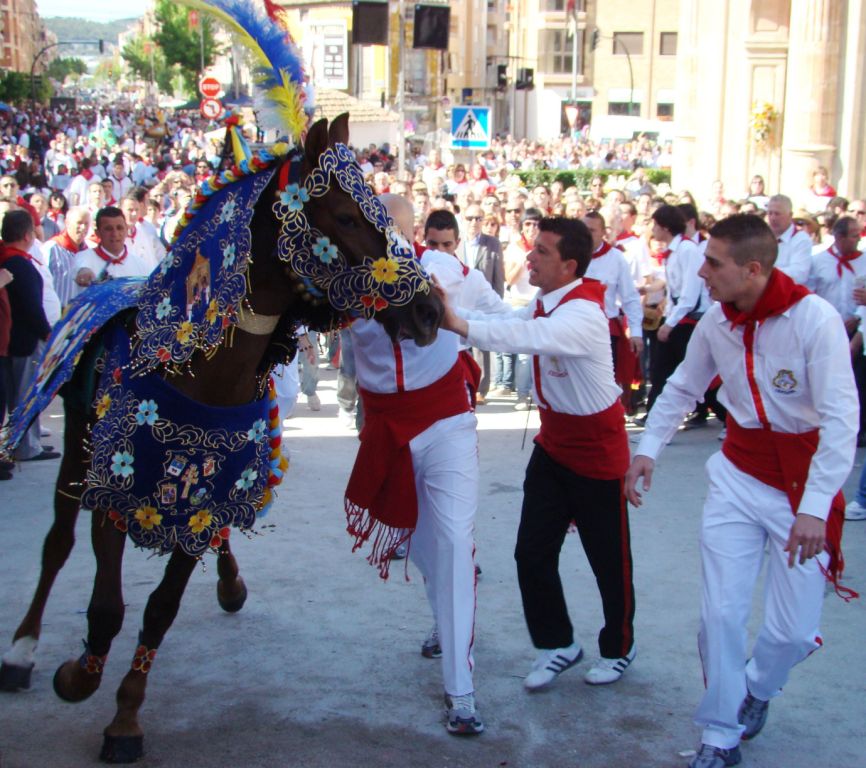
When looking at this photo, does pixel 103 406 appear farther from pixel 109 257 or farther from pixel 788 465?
pixel 109 257

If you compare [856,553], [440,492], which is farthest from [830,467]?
[856,553]

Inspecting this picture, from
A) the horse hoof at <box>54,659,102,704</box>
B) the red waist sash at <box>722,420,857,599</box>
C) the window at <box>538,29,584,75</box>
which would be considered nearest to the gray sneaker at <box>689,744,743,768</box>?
the red waist sash at <box>722,420,857,599</box>

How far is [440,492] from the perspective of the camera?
4.62 meters

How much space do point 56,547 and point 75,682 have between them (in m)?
0.79

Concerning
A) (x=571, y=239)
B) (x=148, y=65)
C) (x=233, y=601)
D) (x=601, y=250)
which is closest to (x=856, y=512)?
(x=601, y=250)

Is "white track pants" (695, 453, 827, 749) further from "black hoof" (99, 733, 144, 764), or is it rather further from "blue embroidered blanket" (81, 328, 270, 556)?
"black hoof" (99, 733, 144, 764)

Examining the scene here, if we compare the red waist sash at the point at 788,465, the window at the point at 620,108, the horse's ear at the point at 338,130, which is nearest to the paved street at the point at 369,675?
the red waist sash at the point at 788,465

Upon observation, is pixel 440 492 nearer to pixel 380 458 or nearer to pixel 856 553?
pixel 380 458

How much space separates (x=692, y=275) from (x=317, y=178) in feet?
22.0

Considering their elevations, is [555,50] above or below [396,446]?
above

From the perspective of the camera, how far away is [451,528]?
179 inches

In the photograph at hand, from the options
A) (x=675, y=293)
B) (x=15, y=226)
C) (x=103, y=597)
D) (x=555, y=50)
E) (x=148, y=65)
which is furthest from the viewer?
(x=148, y=65)

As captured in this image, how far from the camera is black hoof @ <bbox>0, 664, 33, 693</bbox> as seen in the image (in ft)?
15.7

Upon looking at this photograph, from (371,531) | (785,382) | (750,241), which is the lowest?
(371,531)
